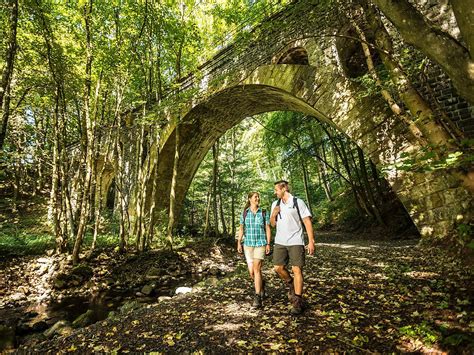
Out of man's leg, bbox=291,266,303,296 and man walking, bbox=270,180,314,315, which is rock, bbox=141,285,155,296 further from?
man's leg, bbox=291,266,303,296

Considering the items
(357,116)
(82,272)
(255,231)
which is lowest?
(82,272)

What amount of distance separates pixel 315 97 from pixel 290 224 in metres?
4.33

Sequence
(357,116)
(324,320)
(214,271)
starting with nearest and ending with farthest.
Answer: (324,320) < (357,116) < (214,271)

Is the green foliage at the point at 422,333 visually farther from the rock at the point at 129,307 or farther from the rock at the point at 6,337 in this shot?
the rock at the point at 6,337

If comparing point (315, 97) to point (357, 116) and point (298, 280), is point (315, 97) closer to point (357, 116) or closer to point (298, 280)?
point (357, 116)

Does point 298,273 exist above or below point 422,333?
above

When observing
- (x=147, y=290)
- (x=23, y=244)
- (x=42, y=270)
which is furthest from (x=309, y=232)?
(x=23, y=244)

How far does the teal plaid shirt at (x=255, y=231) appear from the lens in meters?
3.40

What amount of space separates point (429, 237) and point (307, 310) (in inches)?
132

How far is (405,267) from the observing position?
438cm

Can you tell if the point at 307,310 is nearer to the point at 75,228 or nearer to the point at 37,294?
the point at 37,294

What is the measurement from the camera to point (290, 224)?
3125 mm

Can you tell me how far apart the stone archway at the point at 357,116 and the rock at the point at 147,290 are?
570 centimetres

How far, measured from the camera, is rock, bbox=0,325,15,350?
3641 millimetres
